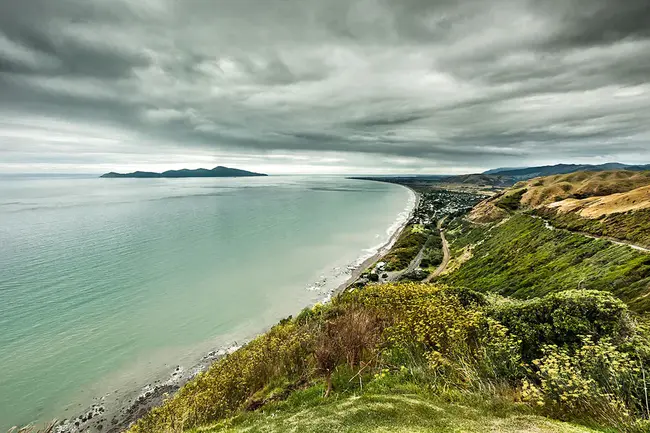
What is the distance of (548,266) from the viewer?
149 ft

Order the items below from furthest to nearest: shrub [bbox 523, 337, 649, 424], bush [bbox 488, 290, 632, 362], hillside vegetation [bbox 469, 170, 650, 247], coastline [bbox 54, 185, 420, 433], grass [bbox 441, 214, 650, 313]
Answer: hillside vegetation [bbox 469, 170, 650, 247] < grass [bbox 441, 214, 650, 313] < coastline [bbox 54, 185, 420, 433] < bush [bbox 488, 290, 632, 362] < shrub [bbox 523, 337, 649, 424]

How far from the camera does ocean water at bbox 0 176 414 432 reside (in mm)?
35875

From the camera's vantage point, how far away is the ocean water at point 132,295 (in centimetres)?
3588

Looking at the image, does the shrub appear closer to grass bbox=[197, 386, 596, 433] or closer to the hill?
the hill

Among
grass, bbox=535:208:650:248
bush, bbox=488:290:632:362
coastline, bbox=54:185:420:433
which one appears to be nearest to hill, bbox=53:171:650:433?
bush, bbox=488:290:632:362

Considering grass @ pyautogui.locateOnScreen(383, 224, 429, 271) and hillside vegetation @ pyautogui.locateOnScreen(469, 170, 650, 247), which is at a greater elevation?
hillside vegetation @ pyautogui.locateOnScreen(469, 170, 650, 247)

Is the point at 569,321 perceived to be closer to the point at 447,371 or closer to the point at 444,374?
the point at 447,371

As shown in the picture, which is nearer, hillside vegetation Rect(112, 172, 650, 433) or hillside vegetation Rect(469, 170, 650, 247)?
hillside vegetation Rect(112, 172, 650, 433)

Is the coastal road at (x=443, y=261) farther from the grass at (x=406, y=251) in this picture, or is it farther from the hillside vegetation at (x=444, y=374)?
the hillside vegetation at (x=444, y=374)

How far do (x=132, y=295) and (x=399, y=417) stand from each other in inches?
2454

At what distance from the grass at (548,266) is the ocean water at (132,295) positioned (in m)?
30.9

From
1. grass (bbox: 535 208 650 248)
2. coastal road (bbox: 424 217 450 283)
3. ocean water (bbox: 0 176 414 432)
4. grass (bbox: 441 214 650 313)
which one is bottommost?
ocean water (bbox: 0 176 414 432)

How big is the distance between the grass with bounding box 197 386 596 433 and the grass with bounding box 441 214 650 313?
19.3 m

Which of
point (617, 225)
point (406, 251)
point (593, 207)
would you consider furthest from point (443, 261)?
point (617, 225)
